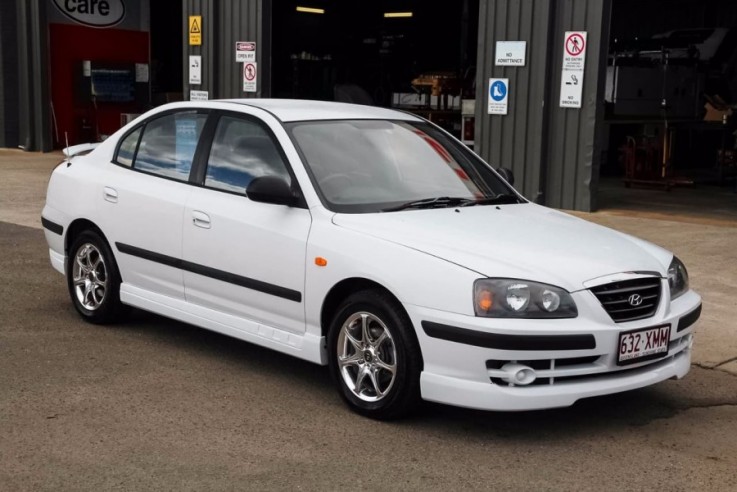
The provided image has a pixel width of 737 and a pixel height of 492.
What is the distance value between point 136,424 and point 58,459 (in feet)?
1.71

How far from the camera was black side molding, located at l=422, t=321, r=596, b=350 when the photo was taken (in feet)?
15.0

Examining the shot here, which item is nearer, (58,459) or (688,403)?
(58,459)

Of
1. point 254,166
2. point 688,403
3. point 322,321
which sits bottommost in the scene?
point 688,403

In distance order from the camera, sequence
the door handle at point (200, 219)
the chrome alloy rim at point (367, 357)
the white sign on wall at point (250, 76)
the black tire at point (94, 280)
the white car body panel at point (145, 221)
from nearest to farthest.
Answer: the chrome alloy rim at point (367, 357) → the door handle at point (200, 219) → the white car body panel at point (145, 221) → the black tire at point (94, 280) → the white sign on wall at point (250, 76)

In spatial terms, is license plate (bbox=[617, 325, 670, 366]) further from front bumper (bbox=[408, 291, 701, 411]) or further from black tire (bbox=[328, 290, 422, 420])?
black tire (bbox=[328, 290, 422, 420])

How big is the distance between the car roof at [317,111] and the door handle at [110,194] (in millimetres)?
1005

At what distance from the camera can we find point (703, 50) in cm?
2172

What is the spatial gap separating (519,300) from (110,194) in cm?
313

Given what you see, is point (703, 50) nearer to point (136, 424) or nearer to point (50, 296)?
point (50, 296)

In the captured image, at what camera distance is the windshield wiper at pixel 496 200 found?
5.80m

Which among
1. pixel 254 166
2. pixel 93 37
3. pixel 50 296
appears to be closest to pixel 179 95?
pixel 93 37

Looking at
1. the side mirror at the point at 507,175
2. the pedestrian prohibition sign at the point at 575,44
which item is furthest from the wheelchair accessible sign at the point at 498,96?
the side mirror at the point at 507,175

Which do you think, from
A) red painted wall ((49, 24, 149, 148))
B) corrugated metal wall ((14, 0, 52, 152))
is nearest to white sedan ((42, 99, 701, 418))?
corrugated metal wall ((14, 0, 52, 152))

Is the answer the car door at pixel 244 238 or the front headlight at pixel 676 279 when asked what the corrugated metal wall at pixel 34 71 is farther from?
the front headlight at pixel 676 279
